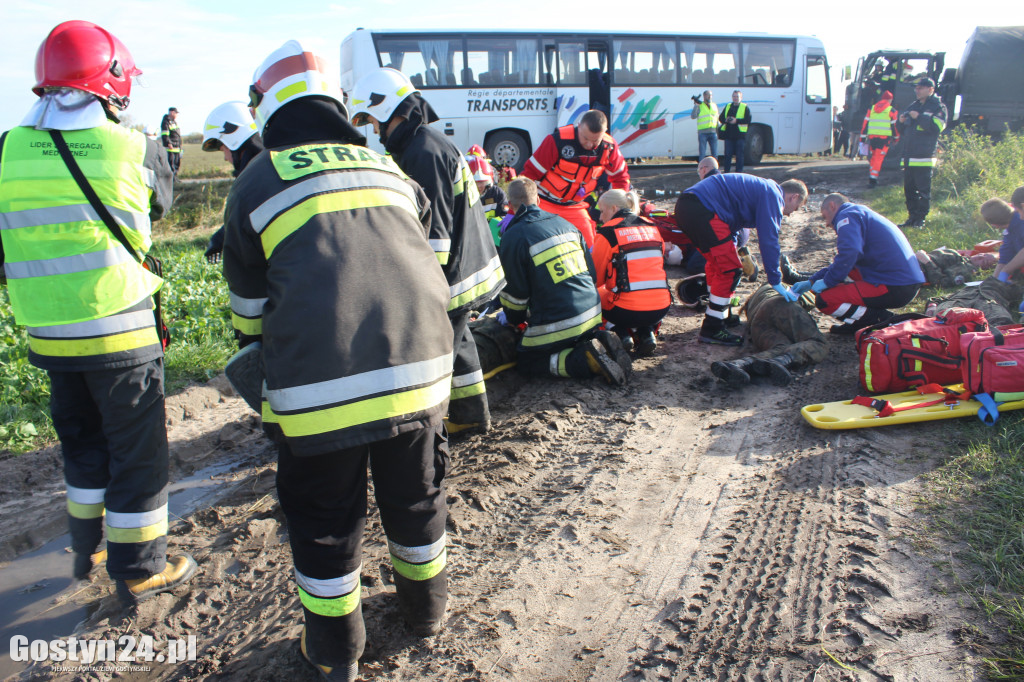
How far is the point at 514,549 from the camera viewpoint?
2.84m

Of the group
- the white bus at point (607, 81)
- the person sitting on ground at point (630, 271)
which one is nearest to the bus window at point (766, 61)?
the white bus at point (607, 81)

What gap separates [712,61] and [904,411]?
45.9 ft

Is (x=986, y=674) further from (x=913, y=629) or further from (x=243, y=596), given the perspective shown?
(x=243, y=596)

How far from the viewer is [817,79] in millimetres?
16141

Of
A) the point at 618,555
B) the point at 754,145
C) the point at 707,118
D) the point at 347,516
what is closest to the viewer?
the point at 347,516

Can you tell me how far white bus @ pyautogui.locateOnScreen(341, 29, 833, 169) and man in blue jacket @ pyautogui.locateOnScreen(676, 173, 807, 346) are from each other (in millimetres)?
9453

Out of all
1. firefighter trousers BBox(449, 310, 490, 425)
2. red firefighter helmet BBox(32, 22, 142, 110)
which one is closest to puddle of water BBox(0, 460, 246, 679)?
firefighter trousers BBox(449, 310, 490, 425)

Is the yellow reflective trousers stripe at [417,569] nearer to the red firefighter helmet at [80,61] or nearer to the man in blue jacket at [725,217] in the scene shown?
the red firefighter helmet at [80,61]

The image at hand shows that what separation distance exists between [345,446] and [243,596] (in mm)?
1414

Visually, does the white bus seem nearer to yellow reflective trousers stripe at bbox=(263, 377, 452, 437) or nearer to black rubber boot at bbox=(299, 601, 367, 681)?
yellow reflective trousers stripe at bbox=(263, 377, 452, 437)

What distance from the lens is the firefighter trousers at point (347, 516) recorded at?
1.91 m

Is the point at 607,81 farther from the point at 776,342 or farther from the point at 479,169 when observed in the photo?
the point at 776,342

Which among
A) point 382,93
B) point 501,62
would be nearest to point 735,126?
point 501,62

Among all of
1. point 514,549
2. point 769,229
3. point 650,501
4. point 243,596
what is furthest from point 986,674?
point 769,229
